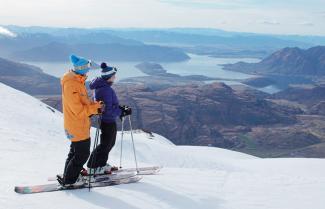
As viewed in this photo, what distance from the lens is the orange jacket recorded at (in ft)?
28.1

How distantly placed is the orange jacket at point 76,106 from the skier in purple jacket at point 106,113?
721mm

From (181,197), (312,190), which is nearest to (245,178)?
(312,190)

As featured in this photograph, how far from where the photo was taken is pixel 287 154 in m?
182

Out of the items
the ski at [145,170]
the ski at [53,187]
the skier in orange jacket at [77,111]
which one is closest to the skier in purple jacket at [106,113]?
the ski at [53,187]

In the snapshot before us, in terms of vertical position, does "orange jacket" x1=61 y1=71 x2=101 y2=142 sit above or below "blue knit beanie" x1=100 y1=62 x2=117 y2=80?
below

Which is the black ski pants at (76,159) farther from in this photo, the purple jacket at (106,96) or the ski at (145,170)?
the ski at (145,170)

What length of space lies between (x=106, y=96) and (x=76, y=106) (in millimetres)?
1197

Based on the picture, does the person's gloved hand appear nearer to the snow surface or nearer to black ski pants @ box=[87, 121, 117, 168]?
black ski pants @ box=[87, 121, 117, 168]

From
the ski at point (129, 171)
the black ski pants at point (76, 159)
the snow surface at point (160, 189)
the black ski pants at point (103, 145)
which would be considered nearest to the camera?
the snow surface at point (160, 189)

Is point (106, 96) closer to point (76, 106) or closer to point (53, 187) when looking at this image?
point (76, 106)

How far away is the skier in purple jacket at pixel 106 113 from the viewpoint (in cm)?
965

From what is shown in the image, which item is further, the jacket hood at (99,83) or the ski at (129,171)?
the ski at (129,171)

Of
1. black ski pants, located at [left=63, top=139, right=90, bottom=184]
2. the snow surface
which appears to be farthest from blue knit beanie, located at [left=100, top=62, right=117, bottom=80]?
the snow surface

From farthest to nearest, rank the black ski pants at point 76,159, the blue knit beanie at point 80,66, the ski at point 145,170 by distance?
1. the ski at point 145,170
2. the black ski pants at point 76,159
3. the blue knit beanie at point 80,66
